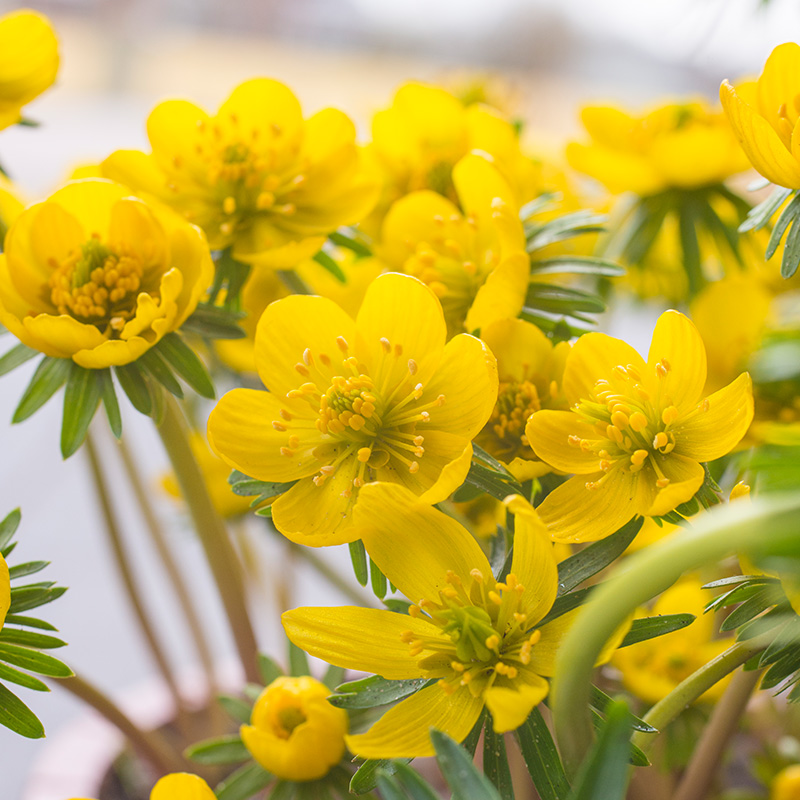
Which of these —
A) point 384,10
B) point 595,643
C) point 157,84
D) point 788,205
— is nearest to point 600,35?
point 384,10

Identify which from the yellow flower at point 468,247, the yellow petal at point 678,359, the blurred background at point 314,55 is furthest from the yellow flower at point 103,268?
the blurred background at point 314,55

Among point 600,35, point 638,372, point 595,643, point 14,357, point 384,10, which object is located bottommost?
point 595,643

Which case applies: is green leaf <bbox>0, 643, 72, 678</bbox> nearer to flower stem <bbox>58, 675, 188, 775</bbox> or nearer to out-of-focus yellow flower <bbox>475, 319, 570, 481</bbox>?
flower stem <bbox>58, 675, 188, 775</bbox>

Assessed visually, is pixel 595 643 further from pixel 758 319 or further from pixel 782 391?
pixel 758 319

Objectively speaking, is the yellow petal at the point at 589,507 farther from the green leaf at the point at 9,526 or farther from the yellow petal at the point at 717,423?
the green leaf at the point at 9,526

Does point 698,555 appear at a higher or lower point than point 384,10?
lower

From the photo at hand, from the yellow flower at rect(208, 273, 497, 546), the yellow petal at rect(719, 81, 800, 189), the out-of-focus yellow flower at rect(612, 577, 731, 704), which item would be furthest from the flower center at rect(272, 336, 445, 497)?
the out-of-focus yellow flower at rect(612, 577, 731, 704)

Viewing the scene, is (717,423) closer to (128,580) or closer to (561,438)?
(561,438)
